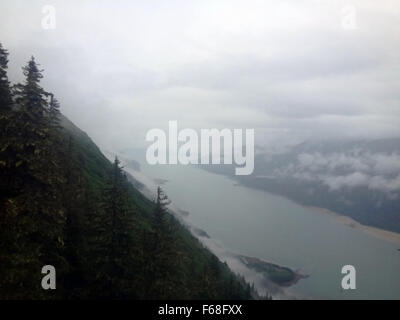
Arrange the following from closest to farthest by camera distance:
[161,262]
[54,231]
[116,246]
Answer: [54,231] < [116,246] < [161,262]

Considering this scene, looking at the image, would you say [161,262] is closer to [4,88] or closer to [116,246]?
[116,246]

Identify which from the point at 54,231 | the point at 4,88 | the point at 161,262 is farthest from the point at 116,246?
the point at 4,88

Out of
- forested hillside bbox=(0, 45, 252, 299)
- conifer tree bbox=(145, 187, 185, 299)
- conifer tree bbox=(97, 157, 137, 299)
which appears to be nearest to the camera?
forested hillside bbox=(0, 45, 252, 299)

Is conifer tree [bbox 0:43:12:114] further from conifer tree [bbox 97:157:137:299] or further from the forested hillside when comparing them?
conifer tree [bbox 97:157:137:299]

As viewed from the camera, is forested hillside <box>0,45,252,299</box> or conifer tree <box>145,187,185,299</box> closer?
forested hillside <box>0,45,252,299</box>

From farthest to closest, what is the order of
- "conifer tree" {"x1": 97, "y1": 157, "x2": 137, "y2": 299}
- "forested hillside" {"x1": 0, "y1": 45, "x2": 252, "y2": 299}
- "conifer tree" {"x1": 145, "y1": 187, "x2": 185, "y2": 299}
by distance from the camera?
1. "conifer tree" {"x1": 145, "y1": 187, "x2": 185, "y2": 299}
2. "conifer tree" {"x1": 97, "y1": 157, "x2": 137, "y2": 299}
3. "forested hillside" {"x1": 0, "y1": 45, "x2": 252, "y2": 299}

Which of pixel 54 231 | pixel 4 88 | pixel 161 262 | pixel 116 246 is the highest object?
pixel 4 88

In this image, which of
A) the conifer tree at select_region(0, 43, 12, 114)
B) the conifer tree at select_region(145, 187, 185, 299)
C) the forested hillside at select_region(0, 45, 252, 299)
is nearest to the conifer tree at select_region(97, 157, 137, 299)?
the forested hillside at select_region(0, 45, 252, 299)
